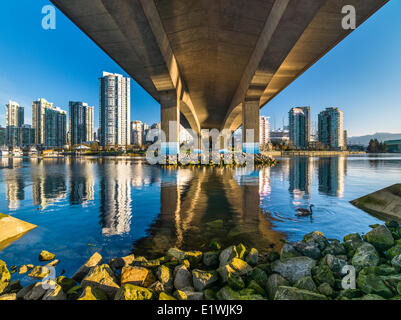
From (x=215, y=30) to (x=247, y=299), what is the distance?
19973mm

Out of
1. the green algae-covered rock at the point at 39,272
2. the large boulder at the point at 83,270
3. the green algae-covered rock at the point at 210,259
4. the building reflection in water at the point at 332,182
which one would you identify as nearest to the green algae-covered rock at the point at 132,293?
the large boulder at the point at 83,270

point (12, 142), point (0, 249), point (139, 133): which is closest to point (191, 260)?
point (0, 249)

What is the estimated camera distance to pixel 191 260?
10.9 feet

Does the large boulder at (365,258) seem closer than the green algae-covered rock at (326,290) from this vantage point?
No

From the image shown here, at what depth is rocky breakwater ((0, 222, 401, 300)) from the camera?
244cm

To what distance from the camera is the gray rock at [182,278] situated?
2745 millimetres

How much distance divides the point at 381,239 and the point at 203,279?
3318 mm

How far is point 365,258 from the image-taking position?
10.1 ft

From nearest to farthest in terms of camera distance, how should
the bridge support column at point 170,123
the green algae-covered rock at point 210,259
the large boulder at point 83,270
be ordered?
the large boulder at point 83,270
the green algae-covered rock at point 210,259
the bridge support column at point 170,123

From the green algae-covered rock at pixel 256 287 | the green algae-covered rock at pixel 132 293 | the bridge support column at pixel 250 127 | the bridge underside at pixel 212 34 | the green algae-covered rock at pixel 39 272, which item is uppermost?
the bridge underside at pixel 212 34

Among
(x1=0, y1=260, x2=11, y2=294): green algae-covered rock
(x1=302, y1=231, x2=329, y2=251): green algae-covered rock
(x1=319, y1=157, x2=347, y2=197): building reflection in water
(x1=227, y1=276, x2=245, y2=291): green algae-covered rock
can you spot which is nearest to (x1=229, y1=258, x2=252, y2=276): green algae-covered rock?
(x1=227, y1=276, x2=245, y2=291): green algae-covered rock

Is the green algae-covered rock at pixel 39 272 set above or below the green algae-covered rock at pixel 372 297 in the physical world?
below

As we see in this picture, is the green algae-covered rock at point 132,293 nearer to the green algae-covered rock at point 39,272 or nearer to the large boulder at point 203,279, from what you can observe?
the large boulder at point 203,279

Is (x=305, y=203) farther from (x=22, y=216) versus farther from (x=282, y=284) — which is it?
(x=22, y=216)
